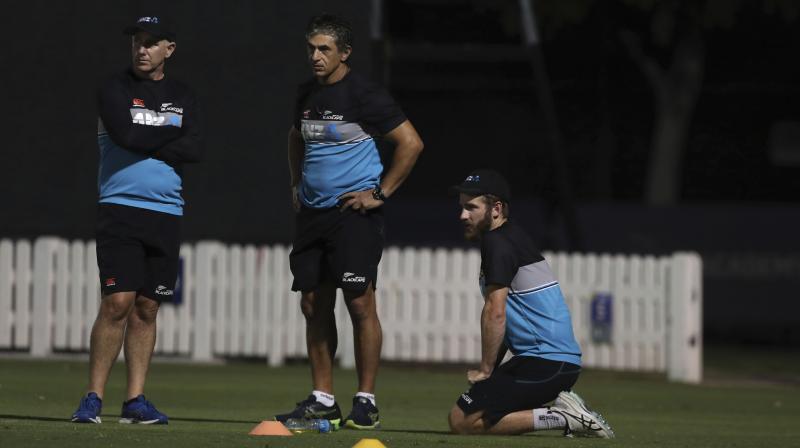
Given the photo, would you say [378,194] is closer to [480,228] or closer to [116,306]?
[480,228]

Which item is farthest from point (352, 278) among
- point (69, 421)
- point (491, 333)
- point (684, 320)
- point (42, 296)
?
point (42, 296)

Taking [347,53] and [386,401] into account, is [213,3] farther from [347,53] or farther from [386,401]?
[347,53]

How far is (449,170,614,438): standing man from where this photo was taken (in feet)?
28.6

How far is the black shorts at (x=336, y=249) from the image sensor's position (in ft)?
28.1

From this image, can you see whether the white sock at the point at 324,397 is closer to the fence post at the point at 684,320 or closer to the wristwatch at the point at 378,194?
the wristwatch at the point at 378,194

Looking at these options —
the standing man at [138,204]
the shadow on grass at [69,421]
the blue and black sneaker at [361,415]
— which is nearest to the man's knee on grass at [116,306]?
the standing man at [138,204]

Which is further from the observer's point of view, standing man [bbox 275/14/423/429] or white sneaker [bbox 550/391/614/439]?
white sneaker [bbox 550/391/614/439]

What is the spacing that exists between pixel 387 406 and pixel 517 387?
3.30 meters

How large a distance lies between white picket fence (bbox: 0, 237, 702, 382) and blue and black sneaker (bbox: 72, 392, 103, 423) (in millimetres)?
7141

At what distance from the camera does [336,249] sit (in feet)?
28.2

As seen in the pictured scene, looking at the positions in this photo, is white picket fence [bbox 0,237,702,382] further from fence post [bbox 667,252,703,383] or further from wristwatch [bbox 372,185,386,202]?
wristwatch [bbox 372,185,386,202]

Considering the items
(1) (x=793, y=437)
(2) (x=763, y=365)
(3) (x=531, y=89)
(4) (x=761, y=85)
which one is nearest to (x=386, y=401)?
(1) (x=793, y=437)

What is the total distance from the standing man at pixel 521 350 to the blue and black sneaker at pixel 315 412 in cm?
63

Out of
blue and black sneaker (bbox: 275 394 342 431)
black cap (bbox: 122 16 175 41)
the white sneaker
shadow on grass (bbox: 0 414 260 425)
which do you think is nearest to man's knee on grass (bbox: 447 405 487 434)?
the white sneaker
